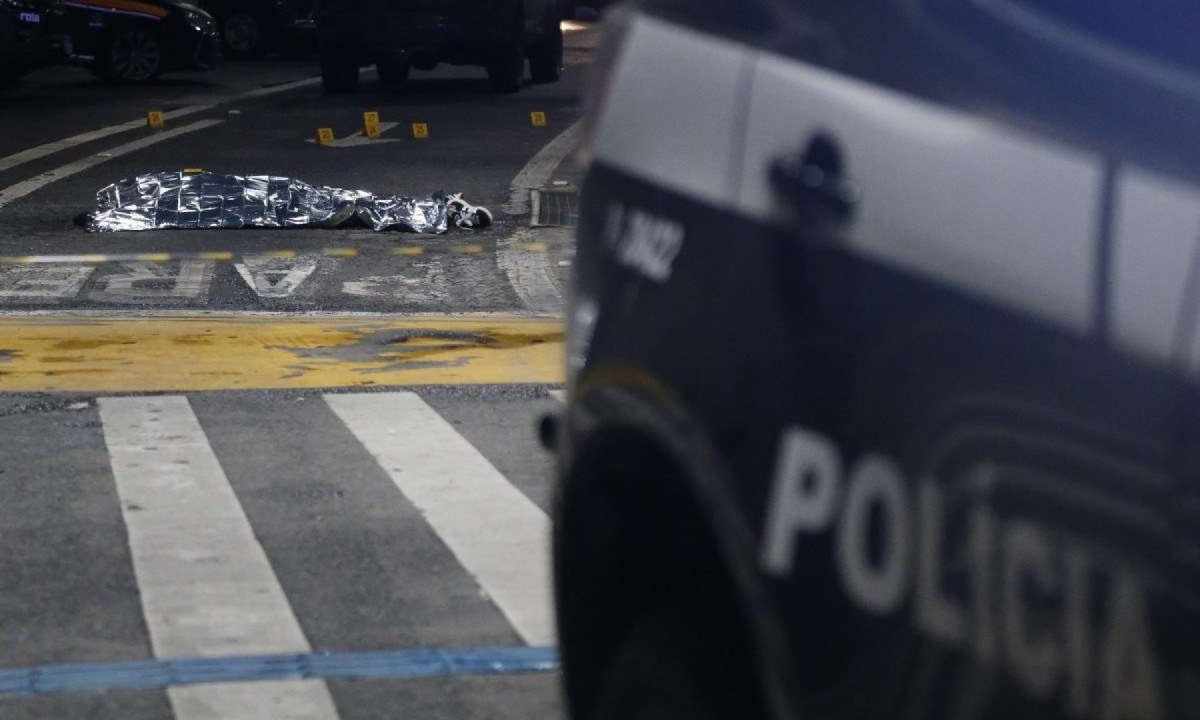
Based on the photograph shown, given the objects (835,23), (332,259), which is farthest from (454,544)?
(332,259)

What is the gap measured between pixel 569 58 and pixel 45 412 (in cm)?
2763

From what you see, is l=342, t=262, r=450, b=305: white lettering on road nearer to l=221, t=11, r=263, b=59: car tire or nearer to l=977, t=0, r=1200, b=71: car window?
l=977, t=0, r=1200, b=71: car window

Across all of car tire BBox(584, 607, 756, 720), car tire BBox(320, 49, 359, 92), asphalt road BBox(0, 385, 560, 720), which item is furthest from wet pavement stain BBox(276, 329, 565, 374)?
car tire BBox(320, 49, 359, 92)

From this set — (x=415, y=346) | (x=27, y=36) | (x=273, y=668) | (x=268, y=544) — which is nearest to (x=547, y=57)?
(x=27, y=36)

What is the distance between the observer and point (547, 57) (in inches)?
1107

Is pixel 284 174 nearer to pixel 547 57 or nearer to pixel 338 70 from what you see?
pixel 338 70

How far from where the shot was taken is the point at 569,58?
116ft

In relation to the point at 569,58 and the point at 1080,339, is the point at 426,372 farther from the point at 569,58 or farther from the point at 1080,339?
the point at 569,58

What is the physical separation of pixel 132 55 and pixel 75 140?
8905mm

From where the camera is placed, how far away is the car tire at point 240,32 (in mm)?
34125

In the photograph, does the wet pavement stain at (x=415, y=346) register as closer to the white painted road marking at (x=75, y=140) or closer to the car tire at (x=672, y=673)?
the car tire at (x=672, y=673)

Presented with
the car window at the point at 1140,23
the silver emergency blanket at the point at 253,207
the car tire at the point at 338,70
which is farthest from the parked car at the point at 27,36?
the car window at the point at 1140,23

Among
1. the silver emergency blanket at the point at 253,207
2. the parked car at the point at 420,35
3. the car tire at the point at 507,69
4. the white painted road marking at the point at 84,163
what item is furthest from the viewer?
the car tire at the point at 507,69

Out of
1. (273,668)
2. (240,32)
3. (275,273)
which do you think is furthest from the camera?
(240,32)
